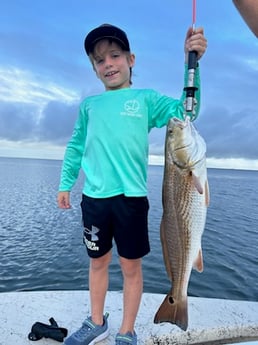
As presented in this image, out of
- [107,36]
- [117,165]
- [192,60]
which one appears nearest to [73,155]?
[117,165]

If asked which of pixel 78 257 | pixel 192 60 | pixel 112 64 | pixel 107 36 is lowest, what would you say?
pixel 78 257

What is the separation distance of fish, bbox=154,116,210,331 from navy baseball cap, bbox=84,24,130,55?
91 cm

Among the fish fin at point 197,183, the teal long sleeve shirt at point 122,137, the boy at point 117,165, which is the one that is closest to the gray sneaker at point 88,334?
the boy at point 117,165

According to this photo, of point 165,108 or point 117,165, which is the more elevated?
point 165,108

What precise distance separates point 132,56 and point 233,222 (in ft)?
50.3

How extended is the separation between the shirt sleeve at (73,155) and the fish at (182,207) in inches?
37.7

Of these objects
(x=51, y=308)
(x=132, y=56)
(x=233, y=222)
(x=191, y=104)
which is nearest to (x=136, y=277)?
(x=51, y=308)

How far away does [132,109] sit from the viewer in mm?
2635

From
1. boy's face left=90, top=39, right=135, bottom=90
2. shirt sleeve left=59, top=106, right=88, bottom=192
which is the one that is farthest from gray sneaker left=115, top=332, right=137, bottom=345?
boy's face left=90, top=39, right=135, bottom=90

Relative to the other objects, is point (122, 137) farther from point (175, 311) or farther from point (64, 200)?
point (175, 311)

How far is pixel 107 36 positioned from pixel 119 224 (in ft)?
4.84

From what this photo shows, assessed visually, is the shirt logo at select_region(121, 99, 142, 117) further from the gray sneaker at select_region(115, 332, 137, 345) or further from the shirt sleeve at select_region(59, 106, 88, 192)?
the gray sneaker at select_region(115, 332, 137, 345)

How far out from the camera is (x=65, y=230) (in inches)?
553

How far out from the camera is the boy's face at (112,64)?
272cm
